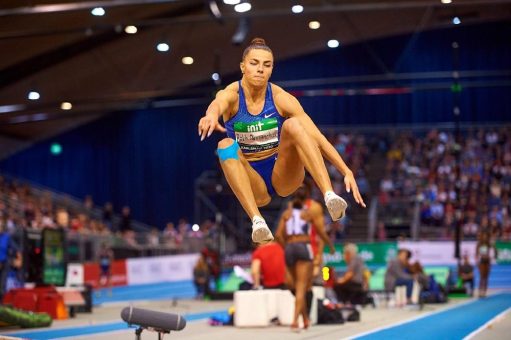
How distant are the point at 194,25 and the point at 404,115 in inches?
547

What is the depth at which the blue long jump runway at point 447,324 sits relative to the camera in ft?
36.3

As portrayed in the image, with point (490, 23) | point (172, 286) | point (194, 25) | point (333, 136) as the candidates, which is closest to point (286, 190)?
point (194, 25)

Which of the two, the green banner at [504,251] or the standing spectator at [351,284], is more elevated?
the green banner at [504,251]

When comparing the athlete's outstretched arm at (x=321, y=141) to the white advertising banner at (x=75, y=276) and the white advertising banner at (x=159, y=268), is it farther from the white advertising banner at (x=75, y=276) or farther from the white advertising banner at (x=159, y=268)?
the white advertising banner at (x=159, y=268)

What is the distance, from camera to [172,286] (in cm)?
2861

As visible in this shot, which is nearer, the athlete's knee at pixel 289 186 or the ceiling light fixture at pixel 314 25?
the athlete's knee at pixel 289 186

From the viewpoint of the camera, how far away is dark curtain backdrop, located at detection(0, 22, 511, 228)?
3478 cm

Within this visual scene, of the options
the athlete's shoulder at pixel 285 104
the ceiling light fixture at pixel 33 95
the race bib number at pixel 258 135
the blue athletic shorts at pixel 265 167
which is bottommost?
the blue athletic shorts at pixel 265 167

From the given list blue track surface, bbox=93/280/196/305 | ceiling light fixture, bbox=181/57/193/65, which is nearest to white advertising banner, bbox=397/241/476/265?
blue track surface, bbox=93/280/196/305

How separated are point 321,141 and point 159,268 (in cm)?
2395

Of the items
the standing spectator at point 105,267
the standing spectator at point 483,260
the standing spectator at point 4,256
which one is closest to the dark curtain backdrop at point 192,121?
the standing spectator at point 105,267

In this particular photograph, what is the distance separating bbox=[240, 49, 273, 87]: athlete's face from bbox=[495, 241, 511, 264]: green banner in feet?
68.0

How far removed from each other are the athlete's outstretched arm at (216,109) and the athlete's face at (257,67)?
17cm

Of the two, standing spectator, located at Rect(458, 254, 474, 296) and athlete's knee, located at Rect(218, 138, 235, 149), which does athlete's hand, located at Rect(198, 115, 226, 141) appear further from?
standing spectator, located at Rect(458, 254, 474, 296)
